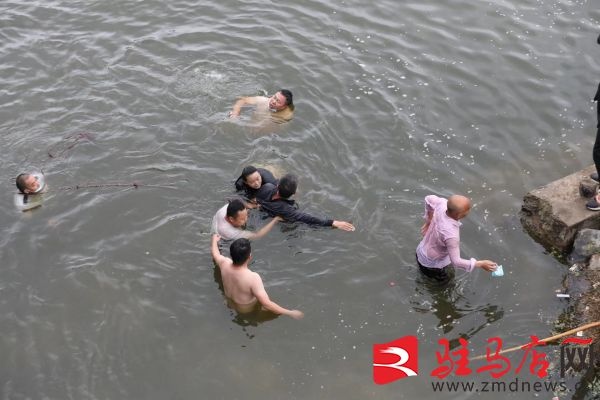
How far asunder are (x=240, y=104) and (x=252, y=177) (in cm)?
300

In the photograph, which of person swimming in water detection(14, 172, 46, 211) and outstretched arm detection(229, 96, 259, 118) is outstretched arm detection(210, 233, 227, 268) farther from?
outstretched arm detection(229, 96, 259, 118)

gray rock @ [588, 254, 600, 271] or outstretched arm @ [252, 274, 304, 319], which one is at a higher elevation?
gray rock @ [588, 254, 600, 271]

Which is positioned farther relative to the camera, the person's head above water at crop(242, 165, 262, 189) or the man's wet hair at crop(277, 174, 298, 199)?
the person's head above water at crop(242, 165, 262, 189)

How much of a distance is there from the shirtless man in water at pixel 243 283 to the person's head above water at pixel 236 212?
0.62 m

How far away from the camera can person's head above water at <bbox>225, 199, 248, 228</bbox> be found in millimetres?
8690

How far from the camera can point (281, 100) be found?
Answer: 11.3 meters

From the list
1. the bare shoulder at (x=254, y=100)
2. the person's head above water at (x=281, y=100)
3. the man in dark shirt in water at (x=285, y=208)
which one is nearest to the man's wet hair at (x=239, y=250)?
the man in dark shirt in water at (x=285, y=208)

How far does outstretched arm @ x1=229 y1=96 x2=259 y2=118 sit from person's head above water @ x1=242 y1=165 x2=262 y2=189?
104 inches

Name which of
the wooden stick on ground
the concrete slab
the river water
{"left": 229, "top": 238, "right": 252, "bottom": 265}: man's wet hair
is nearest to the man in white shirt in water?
the river water

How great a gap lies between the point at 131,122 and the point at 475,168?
670cm

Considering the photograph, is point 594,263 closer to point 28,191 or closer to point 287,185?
point 287,185

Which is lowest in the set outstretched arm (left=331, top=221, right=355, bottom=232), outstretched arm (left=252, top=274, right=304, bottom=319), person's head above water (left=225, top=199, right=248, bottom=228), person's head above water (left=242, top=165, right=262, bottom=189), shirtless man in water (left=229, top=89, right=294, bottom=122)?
outstretched arm (left=252, top=274, right=304, bottom=319)
